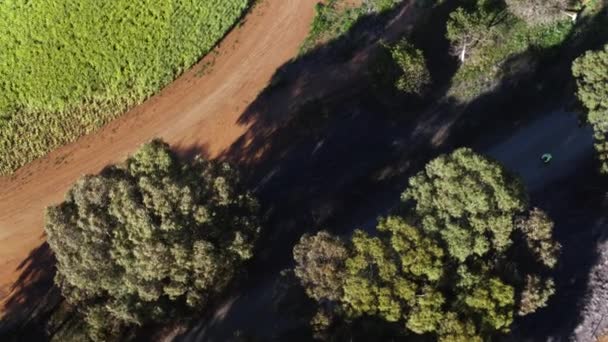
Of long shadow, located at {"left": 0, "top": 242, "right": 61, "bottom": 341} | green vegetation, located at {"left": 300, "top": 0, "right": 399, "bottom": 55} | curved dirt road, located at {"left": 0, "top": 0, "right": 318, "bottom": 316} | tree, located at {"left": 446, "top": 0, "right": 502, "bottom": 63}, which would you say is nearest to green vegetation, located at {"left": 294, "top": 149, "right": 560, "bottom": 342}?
tree, located at {"left": 446, "top": 0, "right": 502, "bottom": 63}

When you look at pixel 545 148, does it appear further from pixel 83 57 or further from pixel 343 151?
pixel 83 57

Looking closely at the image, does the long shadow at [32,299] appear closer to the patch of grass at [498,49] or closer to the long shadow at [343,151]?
the long shadow at [343,151]

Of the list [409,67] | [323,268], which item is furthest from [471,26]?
[323,268]

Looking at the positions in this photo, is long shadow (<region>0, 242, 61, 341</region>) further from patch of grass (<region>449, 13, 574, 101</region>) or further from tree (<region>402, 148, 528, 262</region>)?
patch of grass (<region>449, 13, 574, 101</region>)

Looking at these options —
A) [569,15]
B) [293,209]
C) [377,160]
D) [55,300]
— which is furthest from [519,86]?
[55,300]

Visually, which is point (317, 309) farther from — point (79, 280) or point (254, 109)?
point (254, 109)

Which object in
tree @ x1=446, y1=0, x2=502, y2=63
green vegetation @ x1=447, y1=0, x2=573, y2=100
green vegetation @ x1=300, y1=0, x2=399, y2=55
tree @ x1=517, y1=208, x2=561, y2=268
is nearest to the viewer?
tree @ x1=517, y1=208, x2=561, y2=268
